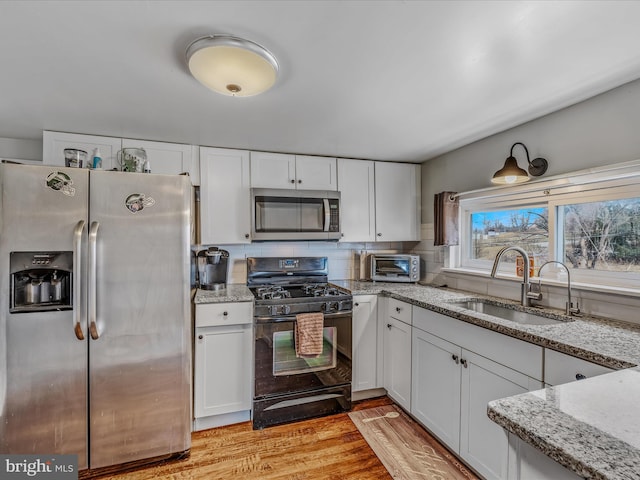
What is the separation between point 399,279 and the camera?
2975mm

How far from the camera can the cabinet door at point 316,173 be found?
2.84 metres

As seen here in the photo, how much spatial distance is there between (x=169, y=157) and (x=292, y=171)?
1.00 meters

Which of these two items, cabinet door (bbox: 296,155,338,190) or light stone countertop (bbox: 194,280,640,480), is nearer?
light stone countertop (bbox: 194,280,640,480)

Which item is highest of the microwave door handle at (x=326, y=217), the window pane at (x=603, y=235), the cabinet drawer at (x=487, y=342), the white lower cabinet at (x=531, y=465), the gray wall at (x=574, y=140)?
the gray wall at (x=574, y=140)

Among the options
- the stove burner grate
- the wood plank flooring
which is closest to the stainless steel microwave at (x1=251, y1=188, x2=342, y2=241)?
the stove burner grate

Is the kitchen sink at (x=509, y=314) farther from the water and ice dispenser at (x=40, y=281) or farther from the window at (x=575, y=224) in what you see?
the water and ice dispenser at (x=40, y=281)

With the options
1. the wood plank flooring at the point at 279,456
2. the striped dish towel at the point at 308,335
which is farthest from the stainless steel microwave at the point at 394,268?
the wood plank flooring at the point at 279,456

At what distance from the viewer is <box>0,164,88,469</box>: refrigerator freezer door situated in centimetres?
163

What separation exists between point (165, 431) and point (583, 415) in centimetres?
206

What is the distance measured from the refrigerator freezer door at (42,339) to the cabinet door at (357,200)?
196cm

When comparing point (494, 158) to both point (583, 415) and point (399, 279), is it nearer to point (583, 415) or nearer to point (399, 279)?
point (399, 279)

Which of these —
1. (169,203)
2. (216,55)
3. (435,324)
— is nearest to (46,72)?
(169,203)

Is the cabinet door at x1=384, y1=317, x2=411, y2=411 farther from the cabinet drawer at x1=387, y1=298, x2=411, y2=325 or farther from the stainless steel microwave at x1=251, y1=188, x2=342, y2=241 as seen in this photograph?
the stainless steel microwave at x1=251, y1=188, x2=342, y2=241

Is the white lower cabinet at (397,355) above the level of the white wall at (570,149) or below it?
below
